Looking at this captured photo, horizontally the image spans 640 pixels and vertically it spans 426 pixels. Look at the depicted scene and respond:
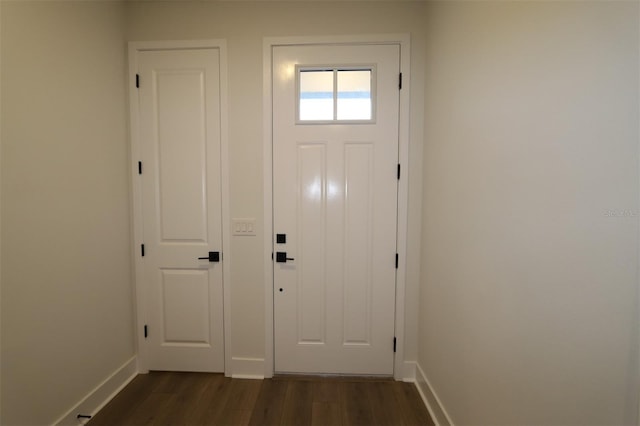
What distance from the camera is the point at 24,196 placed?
130cm

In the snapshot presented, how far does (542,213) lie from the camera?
905mm

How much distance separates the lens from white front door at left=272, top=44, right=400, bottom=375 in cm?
193

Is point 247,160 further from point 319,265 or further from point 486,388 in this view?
point 486,388

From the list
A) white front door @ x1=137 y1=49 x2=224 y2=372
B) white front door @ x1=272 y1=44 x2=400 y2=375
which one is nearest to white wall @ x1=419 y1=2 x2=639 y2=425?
white front door @ x1=272 y1=44 x2=400 y2=375

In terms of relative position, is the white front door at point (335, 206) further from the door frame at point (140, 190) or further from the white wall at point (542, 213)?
the white wall at point (542, 213)

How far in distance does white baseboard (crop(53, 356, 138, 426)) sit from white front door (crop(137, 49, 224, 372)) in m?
0.14

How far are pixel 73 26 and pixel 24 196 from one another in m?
1.09

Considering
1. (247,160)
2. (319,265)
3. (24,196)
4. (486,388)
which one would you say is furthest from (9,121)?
(486,388)

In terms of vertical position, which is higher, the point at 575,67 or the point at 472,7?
the point at 472,7

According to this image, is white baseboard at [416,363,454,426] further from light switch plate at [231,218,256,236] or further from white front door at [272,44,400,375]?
light switch plate at [231,218,256,236]

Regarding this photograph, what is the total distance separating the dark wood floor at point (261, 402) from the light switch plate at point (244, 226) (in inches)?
45.1

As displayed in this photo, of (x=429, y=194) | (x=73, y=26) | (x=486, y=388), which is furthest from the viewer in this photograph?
(x=429, y=194)

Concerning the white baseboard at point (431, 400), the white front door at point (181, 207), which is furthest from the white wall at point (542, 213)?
the white front door at point (181, 207)

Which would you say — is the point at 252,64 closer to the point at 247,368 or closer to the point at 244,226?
the point at 244,226
